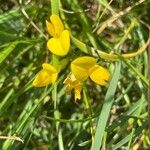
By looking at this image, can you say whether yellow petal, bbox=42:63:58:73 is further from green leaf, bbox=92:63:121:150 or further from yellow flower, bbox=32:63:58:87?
green leaf, bbox=92:63:121:150

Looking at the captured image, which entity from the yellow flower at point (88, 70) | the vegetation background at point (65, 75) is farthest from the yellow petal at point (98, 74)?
the vegetation background at point (65, 75)

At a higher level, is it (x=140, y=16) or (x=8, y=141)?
(x=140, y=16)

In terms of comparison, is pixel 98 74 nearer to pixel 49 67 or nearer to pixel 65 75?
pixel 49 67

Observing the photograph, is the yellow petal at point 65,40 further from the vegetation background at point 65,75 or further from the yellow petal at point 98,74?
the vegetation background at point 65,75

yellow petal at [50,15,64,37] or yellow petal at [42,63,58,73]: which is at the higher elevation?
yellow petal at [50,15,64,37]

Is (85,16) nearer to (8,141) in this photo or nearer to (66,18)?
(66,18)

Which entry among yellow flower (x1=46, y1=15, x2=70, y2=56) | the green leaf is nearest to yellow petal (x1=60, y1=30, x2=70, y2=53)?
yellow flower (x1=46, y1=15, x2=70, y2=56)

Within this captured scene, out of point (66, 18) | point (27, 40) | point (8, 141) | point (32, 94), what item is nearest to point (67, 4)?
point (66, 18)
